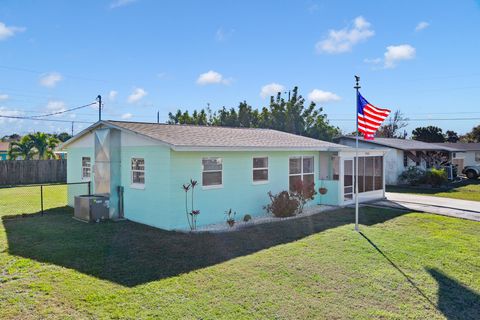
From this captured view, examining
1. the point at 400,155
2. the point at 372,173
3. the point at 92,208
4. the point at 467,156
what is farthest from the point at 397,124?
the point at 92,208

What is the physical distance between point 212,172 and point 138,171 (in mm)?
2518

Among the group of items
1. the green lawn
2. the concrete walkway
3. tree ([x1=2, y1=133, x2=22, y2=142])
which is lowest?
the green lawn

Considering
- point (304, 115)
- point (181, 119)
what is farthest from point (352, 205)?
point (181, 119)

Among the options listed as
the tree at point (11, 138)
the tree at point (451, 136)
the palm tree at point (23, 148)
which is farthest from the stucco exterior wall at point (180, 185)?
the tree at point (11, 138)

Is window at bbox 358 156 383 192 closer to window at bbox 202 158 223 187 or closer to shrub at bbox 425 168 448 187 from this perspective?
shrub at bbox 425 168 448 187

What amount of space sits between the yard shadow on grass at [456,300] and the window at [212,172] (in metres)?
6.70

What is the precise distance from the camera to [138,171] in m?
11.5

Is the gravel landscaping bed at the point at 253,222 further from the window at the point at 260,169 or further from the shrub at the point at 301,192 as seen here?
the window at the point at 260,169

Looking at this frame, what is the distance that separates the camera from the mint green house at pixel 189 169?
34.0 ft

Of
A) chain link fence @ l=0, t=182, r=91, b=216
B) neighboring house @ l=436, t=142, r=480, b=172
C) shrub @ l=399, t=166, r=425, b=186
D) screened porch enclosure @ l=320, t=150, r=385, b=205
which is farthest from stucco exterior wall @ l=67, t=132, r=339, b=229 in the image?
neighboring house @ l=436, t=142, r=480, b=172

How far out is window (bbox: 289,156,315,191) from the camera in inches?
553

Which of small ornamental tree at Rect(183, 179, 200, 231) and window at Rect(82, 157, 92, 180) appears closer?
small ornamental tree at Rect(183, 179, 200, 231)

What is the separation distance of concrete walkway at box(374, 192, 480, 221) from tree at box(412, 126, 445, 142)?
1417 inches

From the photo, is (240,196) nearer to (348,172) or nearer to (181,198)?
(181,198)
